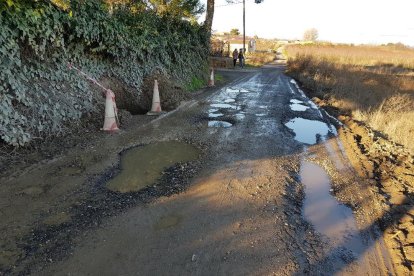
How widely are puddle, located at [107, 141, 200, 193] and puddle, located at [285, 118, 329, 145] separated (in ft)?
9.09

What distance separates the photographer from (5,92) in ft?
17.3

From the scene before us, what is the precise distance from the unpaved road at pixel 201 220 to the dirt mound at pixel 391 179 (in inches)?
6.9

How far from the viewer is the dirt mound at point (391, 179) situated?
3498 millimetres

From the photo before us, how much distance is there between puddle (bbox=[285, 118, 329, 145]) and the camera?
24.6ft

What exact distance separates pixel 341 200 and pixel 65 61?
608cm

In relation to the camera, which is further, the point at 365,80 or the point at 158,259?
the point at 365,80

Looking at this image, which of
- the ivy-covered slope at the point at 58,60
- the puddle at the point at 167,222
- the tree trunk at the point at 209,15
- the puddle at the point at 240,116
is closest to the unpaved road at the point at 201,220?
the puddle at the point at 167,222

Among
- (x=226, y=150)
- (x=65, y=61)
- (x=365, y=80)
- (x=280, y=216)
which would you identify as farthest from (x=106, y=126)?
(x=365, y=80)

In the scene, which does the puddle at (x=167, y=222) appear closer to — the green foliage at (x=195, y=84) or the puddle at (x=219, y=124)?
the puddle at (x=219, y=124)

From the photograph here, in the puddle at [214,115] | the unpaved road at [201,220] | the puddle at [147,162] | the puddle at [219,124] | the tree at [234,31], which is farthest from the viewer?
the tree at [234,31]

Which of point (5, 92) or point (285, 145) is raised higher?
point (5, 92)

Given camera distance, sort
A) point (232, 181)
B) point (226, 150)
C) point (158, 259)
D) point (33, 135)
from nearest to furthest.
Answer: point (158, 259) < point (232, 181) < point (33, 135) < point (226, 150)

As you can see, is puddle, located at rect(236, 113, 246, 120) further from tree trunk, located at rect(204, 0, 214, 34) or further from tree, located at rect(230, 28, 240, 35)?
tree, located at rect(230, 28, 240, 35)

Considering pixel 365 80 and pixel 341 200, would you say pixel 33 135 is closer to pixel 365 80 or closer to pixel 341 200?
Answer: pixel 341 200
